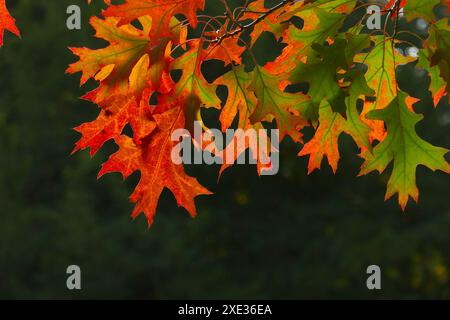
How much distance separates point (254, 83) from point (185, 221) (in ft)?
24.9

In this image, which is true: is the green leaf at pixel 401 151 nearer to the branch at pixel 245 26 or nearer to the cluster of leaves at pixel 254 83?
the cluster of leaves at pixel 254 83

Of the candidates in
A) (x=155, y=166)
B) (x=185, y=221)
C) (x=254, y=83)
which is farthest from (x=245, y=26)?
(x=185, y=221)

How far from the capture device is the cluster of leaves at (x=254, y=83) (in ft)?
5.32

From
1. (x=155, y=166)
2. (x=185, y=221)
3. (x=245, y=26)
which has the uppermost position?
(x=185, y=221)

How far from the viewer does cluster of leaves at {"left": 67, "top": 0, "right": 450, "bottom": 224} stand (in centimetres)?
162

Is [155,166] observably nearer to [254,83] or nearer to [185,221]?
[254,83]

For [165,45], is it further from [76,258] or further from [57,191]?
[57,191]

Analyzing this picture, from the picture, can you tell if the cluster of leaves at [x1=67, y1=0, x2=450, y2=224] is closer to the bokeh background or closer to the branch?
the branch

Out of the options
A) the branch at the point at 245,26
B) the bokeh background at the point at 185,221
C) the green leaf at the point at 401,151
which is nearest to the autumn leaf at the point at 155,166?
the branch at the point at 245,26

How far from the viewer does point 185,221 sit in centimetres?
927

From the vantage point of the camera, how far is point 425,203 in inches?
391
